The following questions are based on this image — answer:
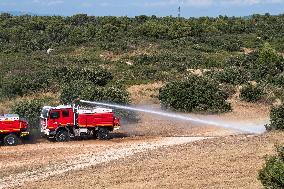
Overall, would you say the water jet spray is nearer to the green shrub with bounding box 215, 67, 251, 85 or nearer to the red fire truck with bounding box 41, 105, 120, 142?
the red fire truck with bounding box 41, 105, 120, 142

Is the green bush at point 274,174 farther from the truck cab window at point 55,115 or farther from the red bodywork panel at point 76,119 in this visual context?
the truck cab window at point 55,115

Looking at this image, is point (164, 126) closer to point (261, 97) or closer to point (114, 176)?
point (261, 97)

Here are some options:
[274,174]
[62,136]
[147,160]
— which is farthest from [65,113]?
[274,174]

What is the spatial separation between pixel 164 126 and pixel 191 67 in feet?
64.0

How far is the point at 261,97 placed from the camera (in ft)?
123

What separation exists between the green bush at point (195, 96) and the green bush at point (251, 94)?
213 centimetres

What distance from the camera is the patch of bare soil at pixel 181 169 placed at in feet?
58.3

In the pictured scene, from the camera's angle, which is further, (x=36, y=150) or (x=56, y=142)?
(x=56, y=142)

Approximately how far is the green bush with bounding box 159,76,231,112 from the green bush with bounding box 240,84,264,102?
2133 millimetres

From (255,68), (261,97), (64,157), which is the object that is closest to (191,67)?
(255,68)

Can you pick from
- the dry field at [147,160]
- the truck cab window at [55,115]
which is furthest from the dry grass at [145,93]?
the truck cab window at [55,115]

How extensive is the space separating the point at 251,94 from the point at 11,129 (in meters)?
18.3

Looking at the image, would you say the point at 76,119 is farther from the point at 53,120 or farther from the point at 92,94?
the point at 92,94

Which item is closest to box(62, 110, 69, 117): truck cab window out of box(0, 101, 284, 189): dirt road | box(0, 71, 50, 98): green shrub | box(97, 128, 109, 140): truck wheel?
box(0, 101, 284, 189): dirt road
